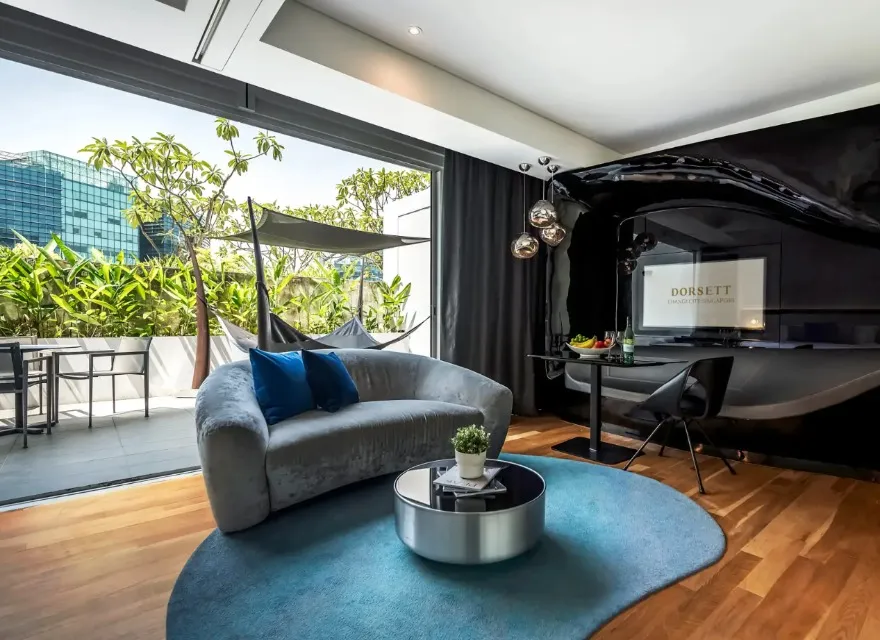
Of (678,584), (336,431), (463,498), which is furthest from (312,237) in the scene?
(678,584)

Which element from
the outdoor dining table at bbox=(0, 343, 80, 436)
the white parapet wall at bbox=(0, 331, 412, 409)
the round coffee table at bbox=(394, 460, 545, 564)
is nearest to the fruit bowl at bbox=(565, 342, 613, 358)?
the round coffee table at bbox=(394, 460, 545, 564)

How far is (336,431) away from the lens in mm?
2289

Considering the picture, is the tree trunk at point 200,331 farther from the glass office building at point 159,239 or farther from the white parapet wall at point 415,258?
the white parapet wall at point 415,258

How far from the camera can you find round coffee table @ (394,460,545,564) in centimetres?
168

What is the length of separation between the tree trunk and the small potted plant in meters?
1.88

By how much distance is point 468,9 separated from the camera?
2.42m

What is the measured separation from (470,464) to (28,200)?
2.57 meters

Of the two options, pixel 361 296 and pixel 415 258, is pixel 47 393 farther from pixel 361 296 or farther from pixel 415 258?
pixel 415 258

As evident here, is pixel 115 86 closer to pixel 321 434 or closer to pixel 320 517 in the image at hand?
pixel 321 434

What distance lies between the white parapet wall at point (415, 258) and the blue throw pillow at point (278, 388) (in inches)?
69.8

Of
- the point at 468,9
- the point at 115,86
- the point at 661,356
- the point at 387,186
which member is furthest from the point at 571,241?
the point at 115,86

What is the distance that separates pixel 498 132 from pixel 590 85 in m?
0.66

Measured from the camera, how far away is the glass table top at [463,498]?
1758mm

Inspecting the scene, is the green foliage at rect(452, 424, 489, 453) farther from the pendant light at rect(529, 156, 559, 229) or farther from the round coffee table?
the pendant light at rect(529, 156, 559, 229)
